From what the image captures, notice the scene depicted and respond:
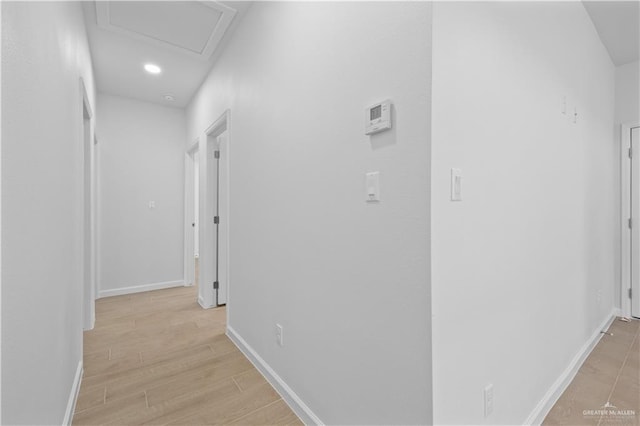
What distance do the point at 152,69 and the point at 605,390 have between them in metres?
4.64

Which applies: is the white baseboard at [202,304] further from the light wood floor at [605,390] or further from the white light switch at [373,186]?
the light wood floor at [605,390]

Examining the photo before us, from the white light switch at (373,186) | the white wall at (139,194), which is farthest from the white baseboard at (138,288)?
the white light switch at (373,186)

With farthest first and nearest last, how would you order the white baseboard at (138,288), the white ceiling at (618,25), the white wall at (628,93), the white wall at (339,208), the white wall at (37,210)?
the white baseboard at (138,288) < the white wall at (628,93) < the white ceiling at (618,25) < the white wall at (339,208) < the white wall at (37,210)

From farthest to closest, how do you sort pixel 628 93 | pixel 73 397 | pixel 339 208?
pixel 628 93 → pixel 73 397 → pixel 339 208

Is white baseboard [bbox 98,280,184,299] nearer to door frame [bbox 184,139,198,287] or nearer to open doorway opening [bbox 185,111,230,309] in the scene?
door frame [bbox 184,139,198,287]

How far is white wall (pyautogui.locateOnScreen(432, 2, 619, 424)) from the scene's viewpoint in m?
1.03

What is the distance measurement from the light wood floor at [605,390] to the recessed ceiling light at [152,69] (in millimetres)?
4248

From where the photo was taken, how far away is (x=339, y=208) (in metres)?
1.36

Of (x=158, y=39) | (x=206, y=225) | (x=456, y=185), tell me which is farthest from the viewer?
(x=206, y=225)

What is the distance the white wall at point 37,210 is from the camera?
833 mm

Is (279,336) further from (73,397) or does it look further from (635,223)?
(635,223)

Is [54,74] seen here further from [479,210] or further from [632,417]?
[632,417]

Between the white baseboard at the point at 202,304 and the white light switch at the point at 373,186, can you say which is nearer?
the white light switch at the point at 373,186

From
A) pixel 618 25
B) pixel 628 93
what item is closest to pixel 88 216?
pixel 618 25
